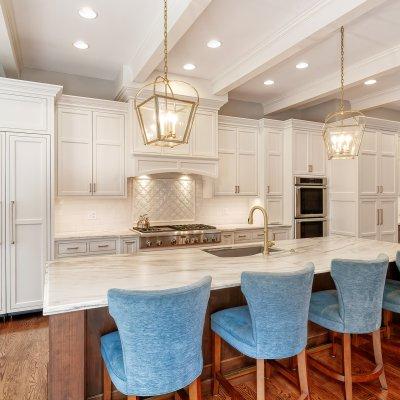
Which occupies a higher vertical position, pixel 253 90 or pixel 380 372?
pixel 253 90

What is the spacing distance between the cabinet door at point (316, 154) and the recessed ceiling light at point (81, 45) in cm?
371

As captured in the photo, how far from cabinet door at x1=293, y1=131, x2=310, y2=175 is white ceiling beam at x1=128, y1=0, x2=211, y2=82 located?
271 centimetres

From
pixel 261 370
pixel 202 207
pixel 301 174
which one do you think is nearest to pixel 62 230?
pixel 202 207

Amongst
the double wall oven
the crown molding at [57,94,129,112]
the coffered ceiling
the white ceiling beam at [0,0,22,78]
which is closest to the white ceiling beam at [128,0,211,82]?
the coffered ceiling

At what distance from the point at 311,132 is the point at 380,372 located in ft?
13.2

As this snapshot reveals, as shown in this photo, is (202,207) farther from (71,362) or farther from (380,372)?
(71,362)

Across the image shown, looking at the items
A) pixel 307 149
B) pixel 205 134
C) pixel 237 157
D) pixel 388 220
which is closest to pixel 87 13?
pixel 205 134

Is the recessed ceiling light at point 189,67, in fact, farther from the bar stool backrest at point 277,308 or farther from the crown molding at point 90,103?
the bar stool backrest at point 277,308

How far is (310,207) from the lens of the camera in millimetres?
5328

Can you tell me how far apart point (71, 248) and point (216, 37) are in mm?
2885

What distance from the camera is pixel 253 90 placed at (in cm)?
496

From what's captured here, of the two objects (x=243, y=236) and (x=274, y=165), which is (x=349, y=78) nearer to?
(x=274, y=165)

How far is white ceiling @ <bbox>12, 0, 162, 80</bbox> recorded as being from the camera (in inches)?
109

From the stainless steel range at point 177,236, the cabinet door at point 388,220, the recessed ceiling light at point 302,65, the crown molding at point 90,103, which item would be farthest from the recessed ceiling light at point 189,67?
the cabinet door at point 388,220
